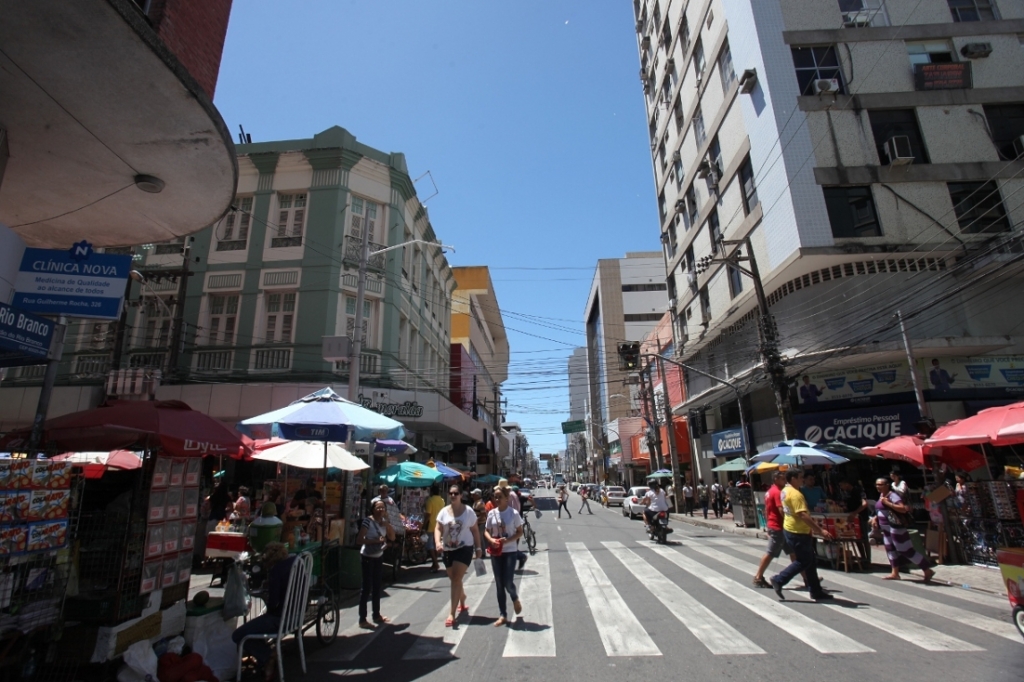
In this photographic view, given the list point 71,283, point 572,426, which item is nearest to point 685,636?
point 71,283

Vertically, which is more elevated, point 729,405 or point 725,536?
point 729,405

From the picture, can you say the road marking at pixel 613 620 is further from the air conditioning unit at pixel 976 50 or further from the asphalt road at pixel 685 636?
the air conditioning unit at pixel 976 50

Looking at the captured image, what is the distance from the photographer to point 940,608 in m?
7.10

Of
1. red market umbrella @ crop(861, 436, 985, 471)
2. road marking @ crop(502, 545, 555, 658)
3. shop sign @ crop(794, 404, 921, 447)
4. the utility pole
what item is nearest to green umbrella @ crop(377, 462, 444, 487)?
road marking @ crop(502, 545, 555, 658)

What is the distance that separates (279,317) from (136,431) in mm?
14989

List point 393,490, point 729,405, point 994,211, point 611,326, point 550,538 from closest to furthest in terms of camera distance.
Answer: point 393,490
point 550,538
point 994,211
point 729,405
point 611,326

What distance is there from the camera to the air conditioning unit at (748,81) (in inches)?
846

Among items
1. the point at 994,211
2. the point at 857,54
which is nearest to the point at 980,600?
the point at 994,211

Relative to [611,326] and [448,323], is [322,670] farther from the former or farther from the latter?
[611,326]

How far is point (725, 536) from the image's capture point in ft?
59.5

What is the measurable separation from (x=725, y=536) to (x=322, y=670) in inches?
640

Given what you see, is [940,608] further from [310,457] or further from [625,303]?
[625,303]

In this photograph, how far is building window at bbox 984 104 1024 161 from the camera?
19834mm

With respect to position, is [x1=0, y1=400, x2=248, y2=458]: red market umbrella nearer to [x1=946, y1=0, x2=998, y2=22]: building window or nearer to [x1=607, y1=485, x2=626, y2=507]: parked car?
[x1=946, y1=0, x2=998, y2=22]: building window
